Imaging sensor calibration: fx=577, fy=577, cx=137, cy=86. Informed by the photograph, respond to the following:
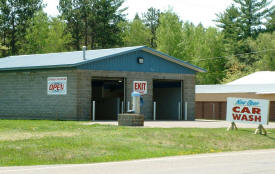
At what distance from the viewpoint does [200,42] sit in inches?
3228

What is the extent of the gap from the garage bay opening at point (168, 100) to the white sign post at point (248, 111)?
13.6 meters

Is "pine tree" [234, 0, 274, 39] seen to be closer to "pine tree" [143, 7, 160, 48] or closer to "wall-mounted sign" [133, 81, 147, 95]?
"pine tree" [143, 7, 160, 48]

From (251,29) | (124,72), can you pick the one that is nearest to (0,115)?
(124,72)

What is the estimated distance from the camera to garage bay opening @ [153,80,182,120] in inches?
1676

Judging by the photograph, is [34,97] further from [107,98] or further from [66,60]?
[107,98]

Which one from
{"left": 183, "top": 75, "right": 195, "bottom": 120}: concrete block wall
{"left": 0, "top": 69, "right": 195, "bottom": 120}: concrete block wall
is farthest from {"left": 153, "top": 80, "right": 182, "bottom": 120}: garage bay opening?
{"left": 0, "top": 69, "right": 195, "bottom": 120}: concrete block wall

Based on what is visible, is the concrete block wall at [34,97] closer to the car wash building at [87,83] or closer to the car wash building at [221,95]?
the car wash building at [87,83]

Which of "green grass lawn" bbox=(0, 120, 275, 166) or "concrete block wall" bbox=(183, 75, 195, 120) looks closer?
"green grass lawn" bbox=(0, 120, 275, 166)

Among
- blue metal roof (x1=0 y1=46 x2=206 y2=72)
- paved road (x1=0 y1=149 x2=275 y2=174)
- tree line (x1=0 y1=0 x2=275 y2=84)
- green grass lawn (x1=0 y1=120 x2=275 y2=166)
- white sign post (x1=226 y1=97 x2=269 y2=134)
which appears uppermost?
tree line (x1=0 y1=0 x2=275 y2=84)

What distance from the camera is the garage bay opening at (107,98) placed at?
41.7m

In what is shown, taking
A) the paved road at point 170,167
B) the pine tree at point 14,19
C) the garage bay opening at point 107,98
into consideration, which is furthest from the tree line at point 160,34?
the paved road at point 170,167

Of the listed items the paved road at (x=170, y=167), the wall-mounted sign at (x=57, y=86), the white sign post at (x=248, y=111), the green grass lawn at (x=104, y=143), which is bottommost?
the paved road at (x=170, y=167)

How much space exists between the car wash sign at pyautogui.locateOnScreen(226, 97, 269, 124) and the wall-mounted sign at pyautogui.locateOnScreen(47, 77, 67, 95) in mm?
12145

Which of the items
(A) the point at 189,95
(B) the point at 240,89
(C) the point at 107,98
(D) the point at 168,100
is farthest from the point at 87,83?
(B) the point at 240,89
